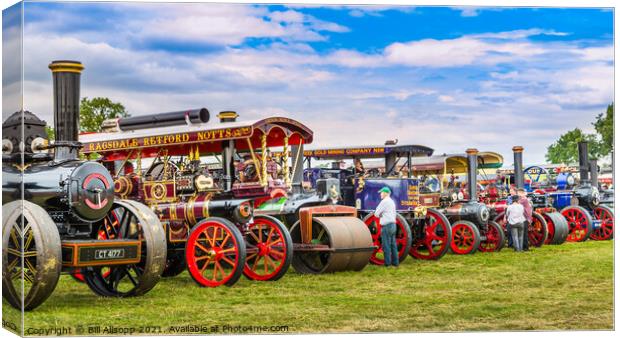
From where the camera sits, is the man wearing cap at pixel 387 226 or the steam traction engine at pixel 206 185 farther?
the man wearing cap at pixel 387 226

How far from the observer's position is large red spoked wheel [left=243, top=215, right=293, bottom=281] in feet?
29.2

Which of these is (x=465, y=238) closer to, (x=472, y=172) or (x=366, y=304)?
(x=472, y=172)

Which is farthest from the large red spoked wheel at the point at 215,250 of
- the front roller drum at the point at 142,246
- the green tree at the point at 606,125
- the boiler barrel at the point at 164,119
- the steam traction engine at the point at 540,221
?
the steam traction engine at the point at 540,221

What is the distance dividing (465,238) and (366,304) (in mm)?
6079

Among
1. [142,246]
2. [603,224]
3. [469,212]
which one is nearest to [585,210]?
[603,224]

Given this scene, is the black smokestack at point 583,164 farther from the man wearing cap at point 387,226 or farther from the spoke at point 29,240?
the spoke at point 29,240

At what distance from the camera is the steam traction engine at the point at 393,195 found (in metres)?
12.0

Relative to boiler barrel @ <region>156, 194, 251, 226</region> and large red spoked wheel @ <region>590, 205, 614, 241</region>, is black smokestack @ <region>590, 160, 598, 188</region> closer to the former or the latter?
large red spoked wheel @ <region>590, 205, 614, 241</region>

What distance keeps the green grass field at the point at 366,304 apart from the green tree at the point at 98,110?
58.7 inches

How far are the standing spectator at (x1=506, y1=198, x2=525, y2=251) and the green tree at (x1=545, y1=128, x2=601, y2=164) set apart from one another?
2.37 m

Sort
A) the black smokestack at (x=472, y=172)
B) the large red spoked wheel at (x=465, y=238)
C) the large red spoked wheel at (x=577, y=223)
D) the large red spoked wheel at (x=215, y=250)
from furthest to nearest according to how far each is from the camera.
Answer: the large red spoked wheel at (x=577, y=223)
the black smokestack at (x=472, y=172)
the large red spoked wheel at (x=465, y=238)
the large red spoked wheel at (x=215, y=250)

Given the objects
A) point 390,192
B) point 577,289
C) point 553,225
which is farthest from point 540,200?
point 577,289

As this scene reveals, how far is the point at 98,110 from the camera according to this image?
300 inches

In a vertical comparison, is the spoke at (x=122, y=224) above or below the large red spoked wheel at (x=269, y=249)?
above
